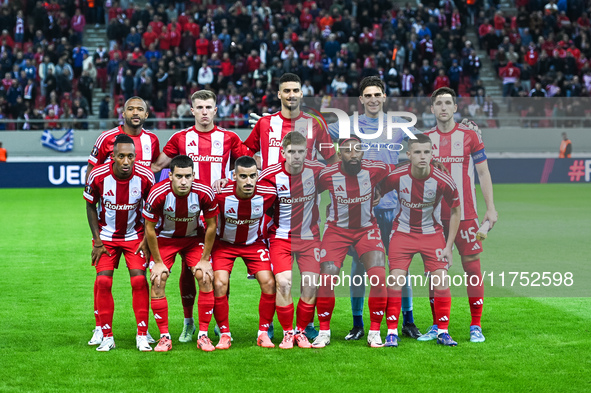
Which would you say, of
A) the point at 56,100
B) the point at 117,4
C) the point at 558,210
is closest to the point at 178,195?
the point at 558,210

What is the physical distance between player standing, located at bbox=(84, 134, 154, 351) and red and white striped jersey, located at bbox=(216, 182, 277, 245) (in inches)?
25.4

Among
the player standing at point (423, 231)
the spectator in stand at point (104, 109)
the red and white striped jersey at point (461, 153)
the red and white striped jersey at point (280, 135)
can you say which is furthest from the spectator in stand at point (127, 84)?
the player standing at point (423, 231)

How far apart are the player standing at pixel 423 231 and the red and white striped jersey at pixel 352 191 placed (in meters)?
0.17

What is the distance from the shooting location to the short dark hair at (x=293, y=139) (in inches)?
239

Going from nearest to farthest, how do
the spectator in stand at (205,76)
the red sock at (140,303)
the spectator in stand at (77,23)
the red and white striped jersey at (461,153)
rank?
the red sock at (140,303), the red and white striped jersey at (461,153), the spectator in stand at (205,76), the spectator in stand at (77,23)

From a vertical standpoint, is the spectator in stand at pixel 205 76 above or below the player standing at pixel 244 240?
above

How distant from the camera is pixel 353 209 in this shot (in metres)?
6.21

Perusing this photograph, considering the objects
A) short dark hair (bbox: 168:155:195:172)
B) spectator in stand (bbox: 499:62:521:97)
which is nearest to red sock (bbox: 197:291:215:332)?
short dark hair (bbox: 168:155:195:172)

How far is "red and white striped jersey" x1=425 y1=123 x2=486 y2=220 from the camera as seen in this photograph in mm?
6309

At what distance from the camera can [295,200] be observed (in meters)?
6.20

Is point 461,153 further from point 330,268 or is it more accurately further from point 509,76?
point 509,76

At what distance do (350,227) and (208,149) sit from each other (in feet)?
4.96

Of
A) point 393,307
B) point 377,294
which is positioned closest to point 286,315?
point 377,294

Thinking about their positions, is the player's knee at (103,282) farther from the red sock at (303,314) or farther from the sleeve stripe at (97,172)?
the red sock at (303,314)
